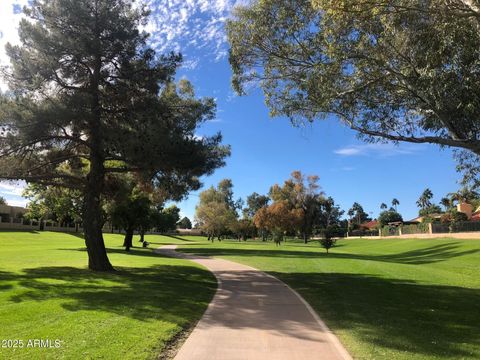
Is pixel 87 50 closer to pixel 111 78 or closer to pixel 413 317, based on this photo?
pixel 111 78

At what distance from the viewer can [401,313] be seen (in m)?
11.1

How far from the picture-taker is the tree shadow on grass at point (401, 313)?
26.0ft

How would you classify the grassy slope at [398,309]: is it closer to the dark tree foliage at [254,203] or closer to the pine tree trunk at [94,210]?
the pine tree trunk at [94,210]

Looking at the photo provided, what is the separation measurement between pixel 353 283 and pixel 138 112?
10784 mm

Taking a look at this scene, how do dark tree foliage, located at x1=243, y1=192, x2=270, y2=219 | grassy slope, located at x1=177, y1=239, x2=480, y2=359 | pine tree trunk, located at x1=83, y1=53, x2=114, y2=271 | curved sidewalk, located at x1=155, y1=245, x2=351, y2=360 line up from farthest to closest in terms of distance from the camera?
dark tree foliage, located at x1=243, y1=192, x2=270, y2=219 < pine tree trunk, located at x1=83, y1=53, x2=114, y2=271 < grassy slope, located at x1=177, y1=239, x2=480, y2=359 < curved sidewalk, located at x1=155, y1=245, x2=351, y2=360

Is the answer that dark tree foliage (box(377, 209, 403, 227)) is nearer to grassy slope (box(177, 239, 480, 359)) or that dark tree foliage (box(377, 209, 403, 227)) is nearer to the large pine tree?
grassy slope (box(177, 239, 480, 359))

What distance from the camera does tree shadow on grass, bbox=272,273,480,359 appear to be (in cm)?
793

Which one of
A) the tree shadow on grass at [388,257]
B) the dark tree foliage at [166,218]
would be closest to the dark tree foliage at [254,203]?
the dark tree foliage at [166,218]

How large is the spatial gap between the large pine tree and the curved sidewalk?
776cm

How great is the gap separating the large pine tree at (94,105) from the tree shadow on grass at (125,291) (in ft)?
9.24

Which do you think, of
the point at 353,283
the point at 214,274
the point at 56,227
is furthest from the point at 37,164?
the point at 56,227

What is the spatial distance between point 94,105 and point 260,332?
1299cm

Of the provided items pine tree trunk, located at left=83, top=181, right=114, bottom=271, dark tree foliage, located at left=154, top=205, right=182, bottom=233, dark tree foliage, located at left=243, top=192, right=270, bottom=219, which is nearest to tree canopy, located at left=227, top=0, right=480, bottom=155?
pine tree trunk, located at left=83, top=181, right=114, bottom=271

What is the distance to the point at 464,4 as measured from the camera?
953cm
